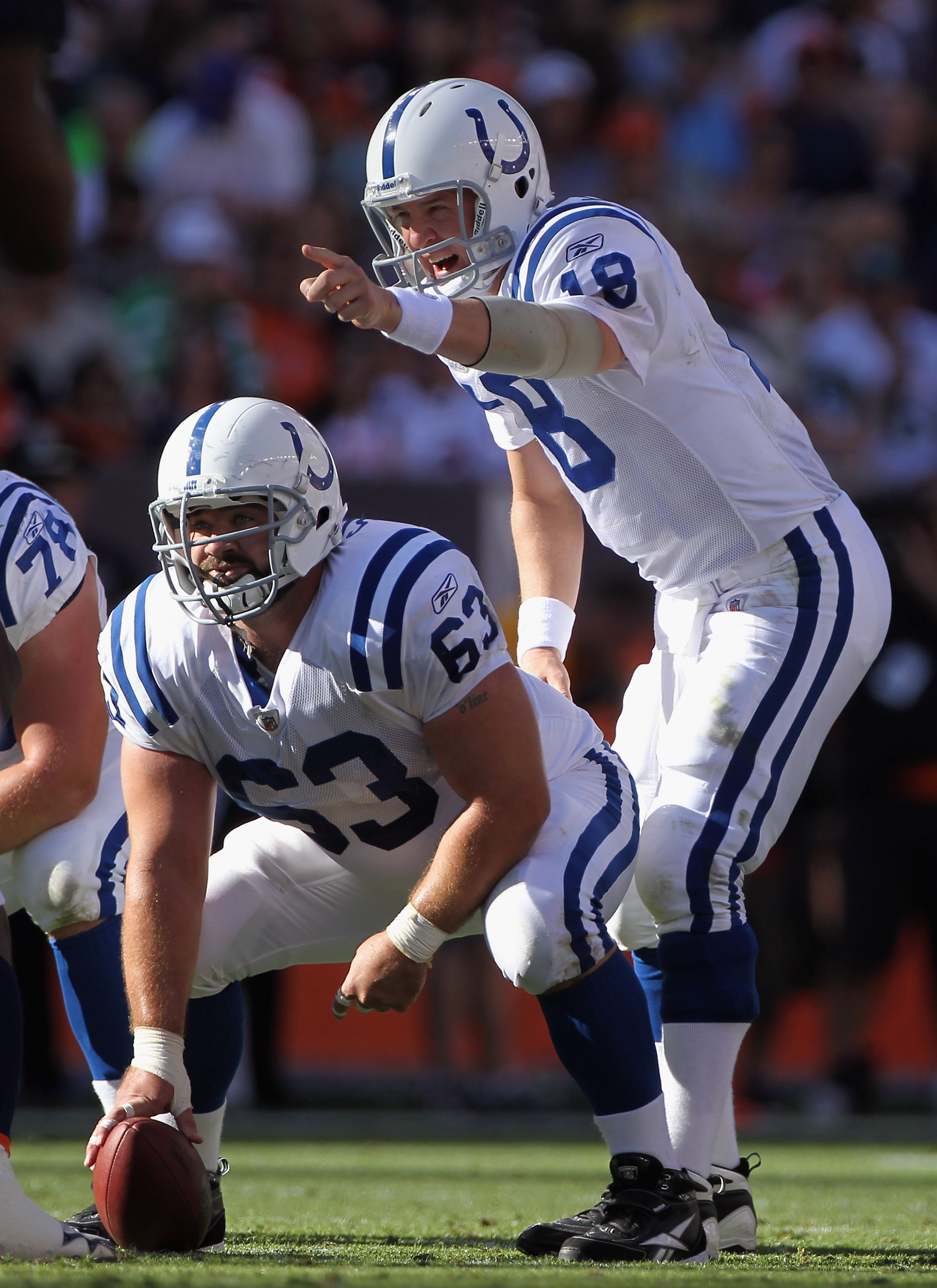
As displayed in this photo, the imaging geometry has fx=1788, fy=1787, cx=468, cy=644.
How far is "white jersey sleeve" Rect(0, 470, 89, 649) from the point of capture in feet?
11.6

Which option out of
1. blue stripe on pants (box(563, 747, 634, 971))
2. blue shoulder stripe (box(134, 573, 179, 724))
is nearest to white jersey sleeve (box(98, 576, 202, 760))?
blue shoulder stripe (box(134, 573, 179, 724))

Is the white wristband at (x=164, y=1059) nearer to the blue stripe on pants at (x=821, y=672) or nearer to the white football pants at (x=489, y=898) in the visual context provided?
the white football pants at (x=489, y=898)

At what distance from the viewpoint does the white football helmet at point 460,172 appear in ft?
11.5

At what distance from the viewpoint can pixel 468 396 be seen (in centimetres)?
743

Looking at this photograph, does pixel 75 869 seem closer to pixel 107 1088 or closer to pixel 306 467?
pixel 107 1088

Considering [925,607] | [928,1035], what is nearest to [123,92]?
[925,607]

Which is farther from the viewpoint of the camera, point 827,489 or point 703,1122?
point 827,489

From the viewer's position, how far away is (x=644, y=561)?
11.6 ft

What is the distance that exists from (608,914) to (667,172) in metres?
→ 7.92

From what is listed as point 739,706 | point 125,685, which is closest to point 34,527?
point 125,685

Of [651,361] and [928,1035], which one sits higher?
[651,361]

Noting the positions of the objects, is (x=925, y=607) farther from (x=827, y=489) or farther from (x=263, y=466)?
(x=263, y=466)

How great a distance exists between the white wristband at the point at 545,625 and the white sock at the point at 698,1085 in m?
0.91

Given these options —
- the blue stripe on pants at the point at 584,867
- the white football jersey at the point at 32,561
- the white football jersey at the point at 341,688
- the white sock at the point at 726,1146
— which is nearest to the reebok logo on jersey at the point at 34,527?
the white football jersey at the point at 32,561
